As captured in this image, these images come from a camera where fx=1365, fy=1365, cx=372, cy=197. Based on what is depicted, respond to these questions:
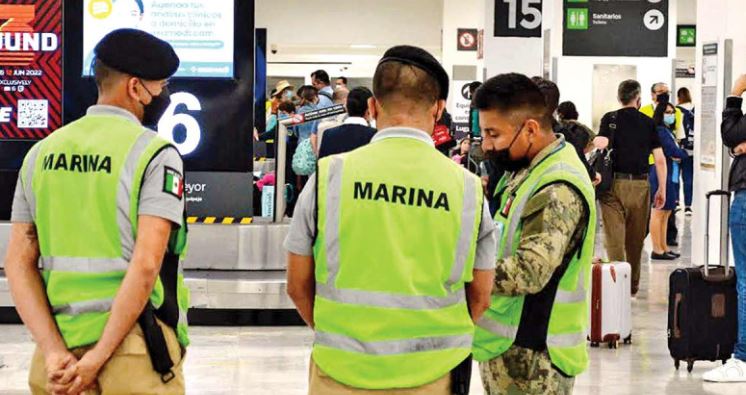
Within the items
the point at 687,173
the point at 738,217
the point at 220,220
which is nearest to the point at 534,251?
the point at 738,217

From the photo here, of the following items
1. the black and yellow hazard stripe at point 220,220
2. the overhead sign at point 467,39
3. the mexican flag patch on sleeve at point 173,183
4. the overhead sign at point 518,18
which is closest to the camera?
the mexican flag patch on sleeve at point 173,183

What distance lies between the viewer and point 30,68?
33.2 ft

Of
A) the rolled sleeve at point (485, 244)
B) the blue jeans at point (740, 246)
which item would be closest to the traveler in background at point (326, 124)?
the blue jeans at point (740, 246)

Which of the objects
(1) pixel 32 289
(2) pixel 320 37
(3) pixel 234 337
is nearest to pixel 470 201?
(1) pixel 32 289

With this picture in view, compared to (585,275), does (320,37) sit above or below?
above

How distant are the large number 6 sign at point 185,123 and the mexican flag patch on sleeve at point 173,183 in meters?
6.82

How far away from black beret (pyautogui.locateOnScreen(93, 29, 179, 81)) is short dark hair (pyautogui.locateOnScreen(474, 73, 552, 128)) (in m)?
0.92

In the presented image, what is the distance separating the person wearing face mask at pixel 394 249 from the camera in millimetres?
3176

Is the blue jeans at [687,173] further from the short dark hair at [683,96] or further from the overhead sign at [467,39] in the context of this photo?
the overhead sign at [467,39]

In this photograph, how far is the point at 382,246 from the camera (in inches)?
125

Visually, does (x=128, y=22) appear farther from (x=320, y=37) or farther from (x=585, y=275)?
(x=320, y=37)

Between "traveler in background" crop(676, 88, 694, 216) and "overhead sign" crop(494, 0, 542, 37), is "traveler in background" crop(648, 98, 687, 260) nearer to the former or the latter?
"traveler in background" crop(676, 88, 694, 216)

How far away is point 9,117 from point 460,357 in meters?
7.57

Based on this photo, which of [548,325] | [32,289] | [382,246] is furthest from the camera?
[548,325]
